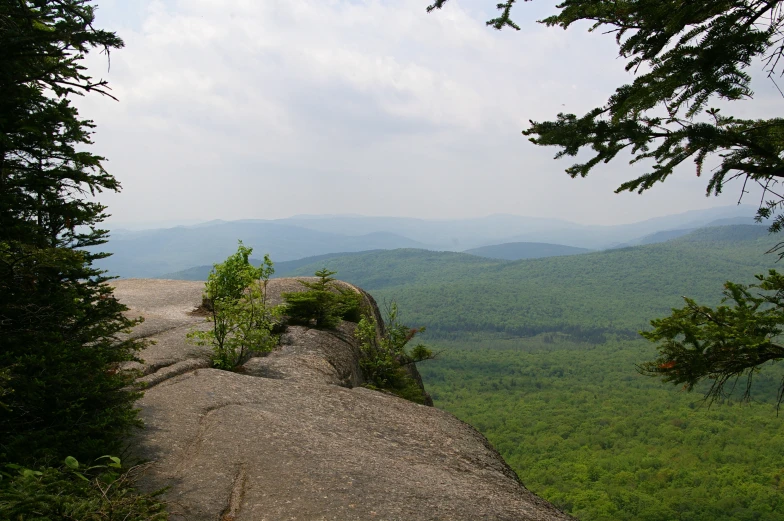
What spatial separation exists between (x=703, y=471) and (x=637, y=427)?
15049mm

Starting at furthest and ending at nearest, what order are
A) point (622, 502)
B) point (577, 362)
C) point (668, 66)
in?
point (577, 362)
point (622, 502)
point (668, 66)

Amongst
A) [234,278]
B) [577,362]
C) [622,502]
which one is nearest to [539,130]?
[234,278]

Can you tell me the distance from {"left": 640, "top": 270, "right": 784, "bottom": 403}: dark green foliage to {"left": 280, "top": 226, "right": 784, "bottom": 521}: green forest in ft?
4.13

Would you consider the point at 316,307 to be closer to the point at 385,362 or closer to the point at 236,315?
the point at 385,362

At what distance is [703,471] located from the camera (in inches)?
1852

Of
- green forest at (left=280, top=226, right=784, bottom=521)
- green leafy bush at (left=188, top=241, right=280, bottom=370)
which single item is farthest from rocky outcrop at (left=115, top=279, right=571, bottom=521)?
green forest at (left=280, top=226, right=784, bottom=521)

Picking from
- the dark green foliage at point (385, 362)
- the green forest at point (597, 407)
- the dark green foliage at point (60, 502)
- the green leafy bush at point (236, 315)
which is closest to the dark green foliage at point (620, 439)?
the green forest at point (597, 407)

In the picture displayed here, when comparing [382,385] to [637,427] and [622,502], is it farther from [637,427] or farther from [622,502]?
[637,427]

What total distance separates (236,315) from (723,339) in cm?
829

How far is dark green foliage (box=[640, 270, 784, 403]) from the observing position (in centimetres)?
716

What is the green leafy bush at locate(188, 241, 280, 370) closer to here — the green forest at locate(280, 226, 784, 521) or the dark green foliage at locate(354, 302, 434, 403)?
the dark green foliage at locate(354, 302, 434, 403)

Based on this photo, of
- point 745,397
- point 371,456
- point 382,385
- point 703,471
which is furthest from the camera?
point 703,471

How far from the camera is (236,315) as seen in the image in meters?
8.54

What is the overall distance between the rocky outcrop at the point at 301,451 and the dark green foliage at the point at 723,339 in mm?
3672
